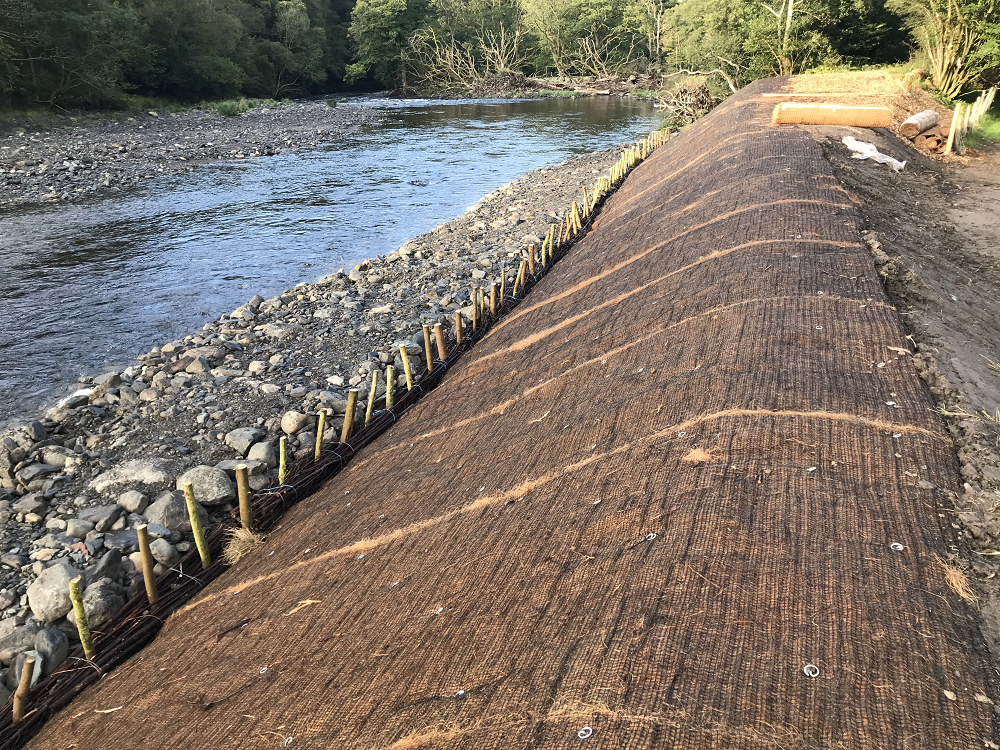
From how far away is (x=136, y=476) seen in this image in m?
4.75

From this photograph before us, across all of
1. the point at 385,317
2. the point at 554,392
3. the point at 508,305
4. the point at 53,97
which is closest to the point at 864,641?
the point at 554,392

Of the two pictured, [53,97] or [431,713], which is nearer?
[431,713]

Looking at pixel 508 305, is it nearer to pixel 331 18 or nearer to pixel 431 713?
pixel 431 713

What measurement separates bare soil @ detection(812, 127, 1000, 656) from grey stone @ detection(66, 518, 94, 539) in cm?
490

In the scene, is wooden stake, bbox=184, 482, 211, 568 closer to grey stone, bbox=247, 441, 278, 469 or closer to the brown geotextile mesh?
the brown geotextile mesh

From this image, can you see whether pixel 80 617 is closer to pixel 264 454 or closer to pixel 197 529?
pixel 197 529

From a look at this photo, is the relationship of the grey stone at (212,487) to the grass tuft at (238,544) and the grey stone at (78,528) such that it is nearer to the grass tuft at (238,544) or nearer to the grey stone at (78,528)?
the grass tuft at (238,544)

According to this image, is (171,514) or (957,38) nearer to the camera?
(171,514)

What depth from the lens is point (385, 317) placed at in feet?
25.6

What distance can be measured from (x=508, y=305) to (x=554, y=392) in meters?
3.14

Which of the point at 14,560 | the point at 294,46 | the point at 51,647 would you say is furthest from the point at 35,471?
the point at 294,46

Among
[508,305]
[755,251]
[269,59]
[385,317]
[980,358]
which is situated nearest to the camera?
[980,358]

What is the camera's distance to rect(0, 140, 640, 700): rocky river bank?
3.80 m

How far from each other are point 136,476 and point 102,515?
1.49 ft
